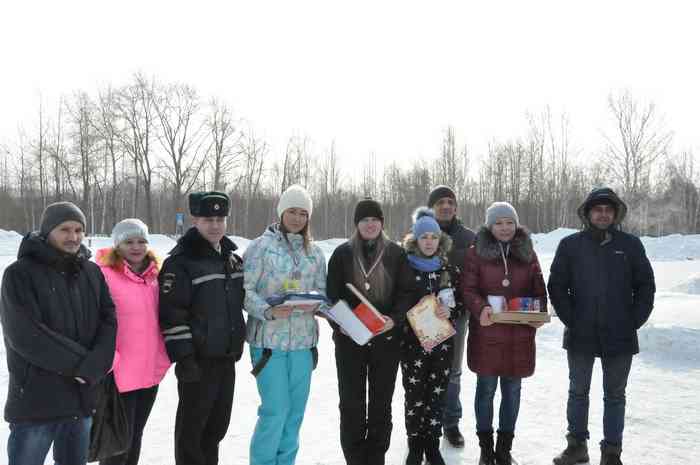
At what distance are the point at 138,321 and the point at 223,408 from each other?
860 millimetres

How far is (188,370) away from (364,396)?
1.35 m

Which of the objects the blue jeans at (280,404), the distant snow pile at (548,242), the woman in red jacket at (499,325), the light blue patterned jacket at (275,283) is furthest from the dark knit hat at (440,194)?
the distant snow pile at (548,242)

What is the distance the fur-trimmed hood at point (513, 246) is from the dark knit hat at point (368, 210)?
878mm

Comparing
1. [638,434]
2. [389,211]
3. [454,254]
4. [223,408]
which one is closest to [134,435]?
[223,408]

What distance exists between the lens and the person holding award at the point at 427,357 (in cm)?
379

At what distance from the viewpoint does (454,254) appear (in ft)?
14.5

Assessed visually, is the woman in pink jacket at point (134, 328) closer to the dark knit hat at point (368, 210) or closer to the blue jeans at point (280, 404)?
the blue jeans at point (280, 404)

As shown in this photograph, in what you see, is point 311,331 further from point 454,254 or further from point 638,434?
point 638,434

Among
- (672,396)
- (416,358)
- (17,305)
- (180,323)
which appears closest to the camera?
(17,305)

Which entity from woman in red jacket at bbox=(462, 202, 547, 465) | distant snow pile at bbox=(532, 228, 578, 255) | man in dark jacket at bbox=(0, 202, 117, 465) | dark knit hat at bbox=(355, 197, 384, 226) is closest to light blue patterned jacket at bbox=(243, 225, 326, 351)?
dark knit hat at bbox=(355, 197, 384, 226)

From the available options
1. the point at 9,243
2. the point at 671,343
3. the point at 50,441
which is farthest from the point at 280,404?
the point at 9,243

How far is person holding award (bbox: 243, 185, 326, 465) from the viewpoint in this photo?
3.43 meters

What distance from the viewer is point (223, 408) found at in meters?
3.43

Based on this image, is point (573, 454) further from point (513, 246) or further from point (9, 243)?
point (9, 243)
